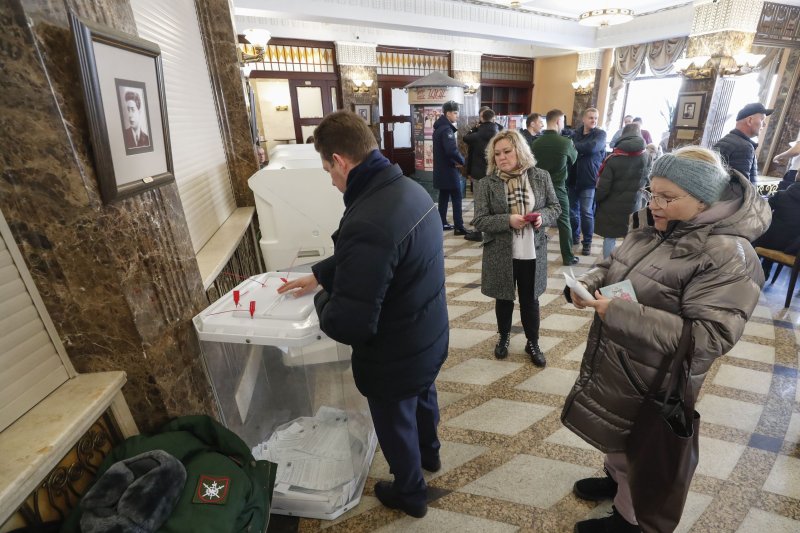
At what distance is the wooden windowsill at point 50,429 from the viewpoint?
2.95 ft

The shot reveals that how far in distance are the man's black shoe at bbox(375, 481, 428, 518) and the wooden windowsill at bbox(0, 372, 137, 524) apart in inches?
39.9

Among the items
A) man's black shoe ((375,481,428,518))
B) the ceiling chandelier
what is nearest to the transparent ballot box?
man's black shoe ((375,481,428,518))

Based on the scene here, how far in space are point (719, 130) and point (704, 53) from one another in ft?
4.31

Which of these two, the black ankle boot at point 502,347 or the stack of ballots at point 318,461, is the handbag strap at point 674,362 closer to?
the stack of ballots at point 318,461

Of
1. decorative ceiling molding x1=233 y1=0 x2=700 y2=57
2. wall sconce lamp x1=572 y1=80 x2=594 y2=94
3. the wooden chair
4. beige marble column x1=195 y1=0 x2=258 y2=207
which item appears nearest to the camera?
beige marble column x1=195 y1=0 x2=258 y2=207

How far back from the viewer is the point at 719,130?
22.5 ft

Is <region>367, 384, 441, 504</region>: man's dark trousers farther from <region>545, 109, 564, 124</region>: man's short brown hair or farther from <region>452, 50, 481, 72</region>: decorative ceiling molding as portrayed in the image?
<region>452, 50, 481, 72</region>: decorative ceiling molding

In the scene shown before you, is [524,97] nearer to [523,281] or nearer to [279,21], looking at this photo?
[279,21]

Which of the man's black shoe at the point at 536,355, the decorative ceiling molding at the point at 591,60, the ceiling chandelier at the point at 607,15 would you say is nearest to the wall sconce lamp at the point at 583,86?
the decorative ceiling molding at the point at 591,60

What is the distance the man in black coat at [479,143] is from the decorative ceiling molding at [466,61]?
215 inches

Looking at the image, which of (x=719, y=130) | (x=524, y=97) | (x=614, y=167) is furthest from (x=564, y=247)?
(x=524, y=97)

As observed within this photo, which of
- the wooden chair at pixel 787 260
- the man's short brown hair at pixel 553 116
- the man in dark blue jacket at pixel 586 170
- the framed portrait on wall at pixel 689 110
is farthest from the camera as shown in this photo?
the framed portrait on wall at pixel 689 110

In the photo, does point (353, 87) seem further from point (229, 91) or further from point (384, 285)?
point (384, 285)

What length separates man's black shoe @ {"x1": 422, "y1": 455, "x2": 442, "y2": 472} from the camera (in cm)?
184
